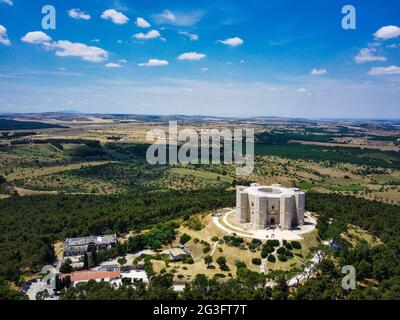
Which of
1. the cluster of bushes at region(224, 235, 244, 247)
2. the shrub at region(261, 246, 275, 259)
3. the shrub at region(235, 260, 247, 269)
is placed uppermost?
the cluster of bushes at region(224, 235, 244, 247)

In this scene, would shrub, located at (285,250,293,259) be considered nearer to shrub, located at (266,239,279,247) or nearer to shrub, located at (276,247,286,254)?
shrub, located at (276,247,286,254)

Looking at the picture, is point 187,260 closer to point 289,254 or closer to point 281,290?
point 289,254

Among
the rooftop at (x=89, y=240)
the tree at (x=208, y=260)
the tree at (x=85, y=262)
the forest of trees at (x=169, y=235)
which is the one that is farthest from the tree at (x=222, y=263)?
the rooftop at (x=89, y=240)

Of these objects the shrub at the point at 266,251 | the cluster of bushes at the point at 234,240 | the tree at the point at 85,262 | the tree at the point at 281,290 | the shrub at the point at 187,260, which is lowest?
the tree at the point at 85,262

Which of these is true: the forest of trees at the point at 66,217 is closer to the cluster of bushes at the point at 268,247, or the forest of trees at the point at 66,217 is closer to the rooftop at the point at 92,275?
the rooftop at the point at 92,275

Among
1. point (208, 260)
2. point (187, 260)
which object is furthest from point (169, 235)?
point (208, 260)

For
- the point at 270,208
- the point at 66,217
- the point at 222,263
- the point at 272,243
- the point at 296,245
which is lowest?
the point at 222,263

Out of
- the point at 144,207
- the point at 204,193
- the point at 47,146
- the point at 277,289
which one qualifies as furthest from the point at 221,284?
the point at 47,146

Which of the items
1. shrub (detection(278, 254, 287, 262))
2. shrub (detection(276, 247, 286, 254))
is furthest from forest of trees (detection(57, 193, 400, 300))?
shrub (detection(276, 247, 286, 254))
